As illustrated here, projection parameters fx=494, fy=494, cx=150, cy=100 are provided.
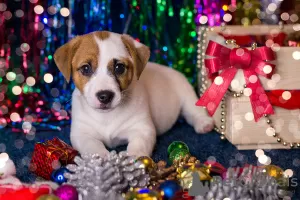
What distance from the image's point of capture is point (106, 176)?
1.73 m

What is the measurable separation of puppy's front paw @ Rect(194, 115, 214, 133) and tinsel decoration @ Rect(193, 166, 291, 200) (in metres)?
1.00

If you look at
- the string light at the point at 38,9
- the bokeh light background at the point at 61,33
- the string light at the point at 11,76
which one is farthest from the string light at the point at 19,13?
the string light at the point at 11,76

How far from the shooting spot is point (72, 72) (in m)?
2.42

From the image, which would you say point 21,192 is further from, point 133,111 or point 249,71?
point 249,71

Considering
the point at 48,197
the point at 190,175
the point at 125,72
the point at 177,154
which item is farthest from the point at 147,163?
the point at 125,72

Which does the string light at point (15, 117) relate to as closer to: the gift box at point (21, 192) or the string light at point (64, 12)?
the string light at point (64, 12)

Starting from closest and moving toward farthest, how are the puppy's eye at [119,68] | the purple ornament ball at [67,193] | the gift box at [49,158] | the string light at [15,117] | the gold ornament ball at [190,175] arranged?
the purple ornament ball at [67,193] < the gold ornament ball at [190,175] < the gift box at [49,158] < the puppy's eye at [119,68] < the string light at [15,117]

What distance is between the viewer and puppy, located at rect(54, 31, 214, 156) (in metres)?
2.30

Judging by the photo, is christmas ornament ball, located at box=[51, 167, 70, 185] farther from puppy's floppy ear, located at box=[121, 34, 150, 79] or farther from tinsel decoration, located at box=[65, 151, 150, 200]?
puppy's floppy ear, located at box=[121, 34, 150, 79]

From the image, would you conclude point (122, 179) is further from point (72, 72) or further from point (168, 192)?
point (72, 72)

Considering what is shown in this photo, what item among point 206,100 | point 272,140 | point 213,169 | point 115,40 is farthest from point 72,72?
point 272,140

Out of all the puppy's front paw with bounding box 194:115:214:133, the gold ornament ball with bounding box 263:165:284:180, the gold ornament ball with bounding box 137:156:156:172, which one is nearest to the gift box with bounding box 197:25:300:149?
the puppy's front paw with bounding box 194:115:214:133

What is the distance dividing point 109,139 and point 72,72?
15.4 inches

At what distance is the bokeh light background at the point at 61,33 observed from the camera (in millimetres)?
3172
